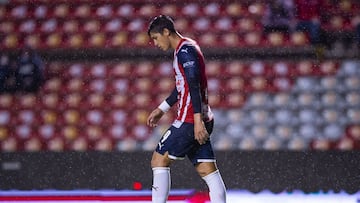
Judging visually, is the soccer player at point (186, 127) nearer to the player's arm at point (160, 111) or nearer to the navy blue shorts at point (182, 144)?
the navy blue shorts at point (182, 144)

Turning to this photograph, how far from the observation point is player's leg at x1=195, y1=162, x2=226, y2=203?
11.5 feet

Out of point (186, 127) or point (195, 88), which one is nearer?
point (195, 88)

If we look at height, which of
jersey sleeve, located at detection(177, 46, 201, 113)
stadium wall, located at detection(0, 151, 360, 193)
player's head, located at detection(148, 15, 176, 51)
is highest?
Answer: player's head, located at detection(148, 15, 176, 51)

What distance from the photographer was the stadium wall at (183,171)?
5.78 meters

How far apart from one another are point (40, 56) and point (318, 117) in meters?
2.68

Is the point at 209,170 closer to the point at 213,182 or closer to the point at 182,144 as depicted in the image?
the point at 213,182

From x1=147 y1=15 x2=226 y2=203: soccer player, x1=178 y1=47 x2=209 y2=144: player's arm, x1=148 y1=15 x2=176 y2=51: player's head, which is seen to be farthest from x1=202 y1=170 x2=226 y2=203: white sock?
x1=148 y1=15 x2=176 y2=51: player's head

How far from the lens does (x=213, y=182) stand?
352 centimetres

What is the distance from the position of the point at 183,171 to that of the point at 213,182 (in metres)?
2.35

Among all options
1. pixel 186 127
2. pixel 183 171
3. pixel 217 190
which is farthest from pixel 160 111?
pixel 183 171

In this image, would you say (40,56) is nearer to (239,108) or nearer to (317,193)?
(239,108)

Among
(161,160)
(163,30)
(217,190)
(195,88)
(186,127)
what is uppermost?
(163,30)

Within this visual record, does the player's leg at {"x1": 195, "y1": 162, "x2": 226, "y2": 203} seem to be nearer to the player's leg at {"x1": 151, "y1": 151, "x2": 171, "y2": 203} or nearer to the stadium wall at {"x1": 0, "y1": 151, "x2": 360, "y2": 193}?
the player's leg at {"x1": 151, "y1": 151, "x2": 171, "y2": 203}

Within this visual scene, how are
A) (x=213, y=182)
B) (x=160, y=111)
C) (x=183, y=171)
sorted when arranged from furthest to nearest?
(x=183, y=171) → (x=160, y=111) → (x=213, y=182)
